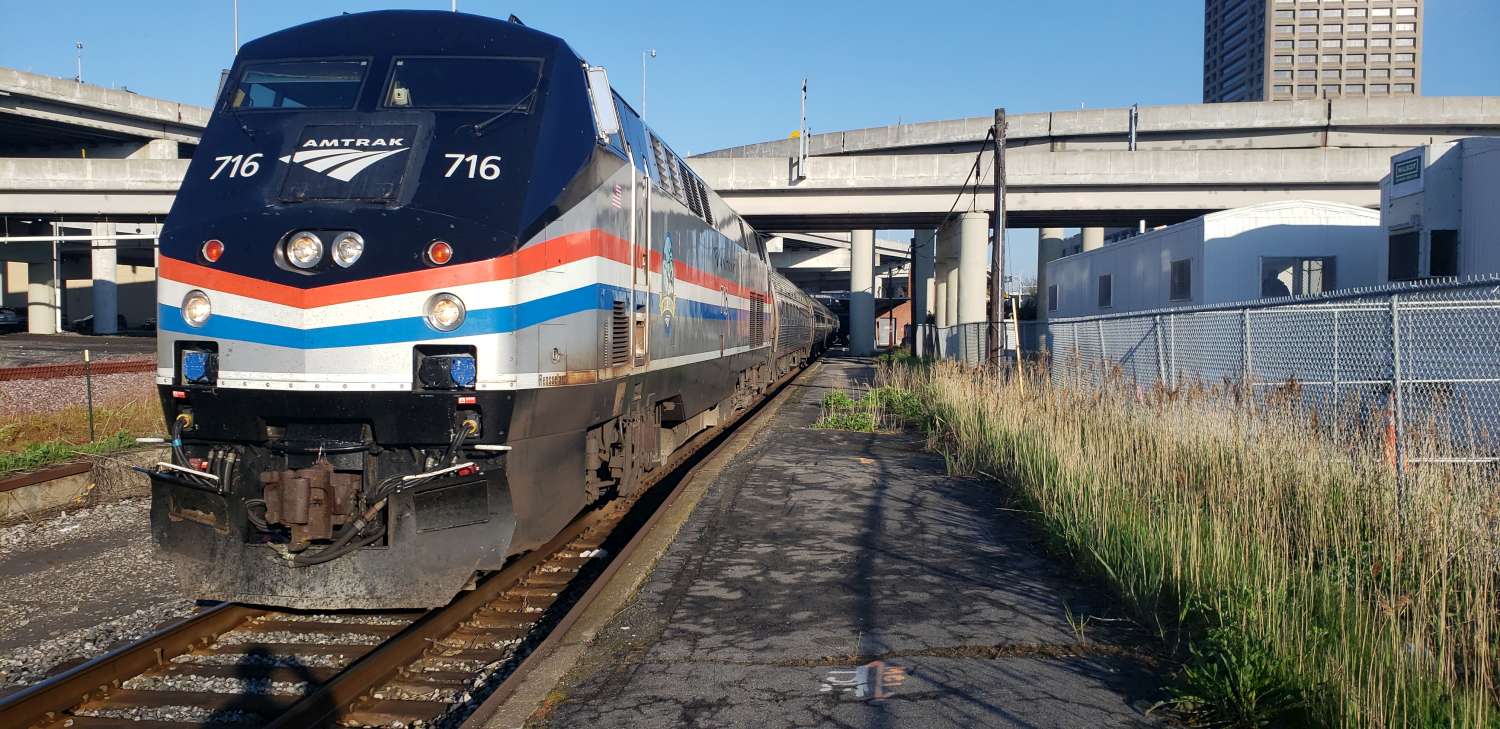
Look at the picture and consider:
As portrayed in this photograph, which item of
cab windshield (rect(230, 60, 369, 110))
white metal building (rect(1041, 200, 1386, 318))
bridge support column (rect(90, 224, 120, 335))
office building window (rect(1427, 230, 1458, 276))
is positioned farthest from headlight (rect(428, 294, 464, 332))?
bridge support column (rect(90, 224, 120, 335))

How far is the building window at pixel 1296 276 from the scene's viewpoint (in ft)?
62.5

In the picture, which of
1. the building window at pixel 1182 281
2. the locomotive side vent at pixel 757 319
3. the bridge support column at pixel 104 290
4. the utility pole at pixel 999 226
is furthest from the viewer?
the bridge support column at pixel 104 290

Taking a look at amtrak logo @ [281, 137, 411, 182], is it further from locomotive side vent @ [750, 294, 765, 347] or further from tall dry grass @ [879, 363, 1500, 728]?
locomotive side vent @ [750, 294, 765, 347]

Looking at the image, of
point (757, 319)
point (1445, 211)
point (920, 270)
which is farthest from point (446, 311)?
point (920, 270)

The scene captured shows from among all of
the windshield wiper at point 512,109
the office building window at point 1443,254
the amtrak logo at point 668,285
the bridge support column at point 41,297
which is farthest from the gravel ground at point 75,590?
the bridge support column at point 41,297

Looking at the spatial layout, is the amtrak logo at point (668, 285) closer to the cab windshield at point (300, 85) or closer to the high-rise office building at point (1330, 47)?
the cab windshield at point (300, 85)

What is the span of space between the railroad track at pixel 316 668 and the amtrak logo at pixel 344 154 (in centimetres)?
260

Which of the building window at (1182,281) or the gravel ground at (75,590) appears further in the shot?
the building window at (1182,281)

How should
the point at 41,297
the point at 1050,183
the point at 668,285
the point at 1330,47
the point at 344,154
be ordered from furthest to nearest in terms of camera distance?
the point at 1330,47, the point at 41,297, the point at 1050,183, the point at 668,285, the point at 344,154

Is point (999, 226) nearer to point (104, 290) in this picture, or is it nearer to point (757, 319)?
point (757, 319)

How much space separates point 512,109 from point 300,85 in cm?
149

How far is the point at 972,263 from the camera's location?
31.4 meters

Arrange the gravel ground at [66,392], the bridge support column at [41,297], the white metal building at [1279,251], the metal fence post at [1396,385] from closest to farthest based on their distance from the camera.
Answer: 1. the metal fence post at [1396,385]
2. the gravel ground at [66,392]
3. the white metal building at [1279,251]
4. the bridge support column at [41,297]

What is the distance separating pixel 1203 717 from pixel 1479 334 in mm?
8098
